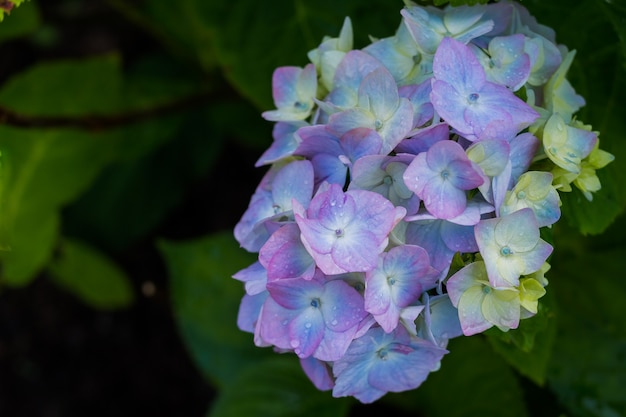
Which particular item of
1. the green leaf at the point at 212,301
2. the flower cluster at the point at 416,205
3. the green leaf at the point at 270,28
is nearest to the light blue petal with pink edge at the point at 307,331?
the flower cluster at the point at 416,205

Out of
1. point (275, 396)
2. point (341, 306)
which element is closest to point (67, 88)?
point (275, 396)

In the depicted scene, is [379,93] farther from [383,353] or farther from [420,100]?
[383,353]

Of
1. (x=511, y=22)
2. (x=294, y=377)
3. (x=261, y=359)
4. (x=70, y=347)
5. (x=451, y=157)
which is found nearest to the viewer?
(x=451, y=157)

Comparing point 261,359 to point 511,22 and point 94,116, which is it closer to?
point 94,116

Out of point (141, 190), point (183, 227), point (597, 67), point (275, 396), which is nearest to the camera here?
point (597, 67)

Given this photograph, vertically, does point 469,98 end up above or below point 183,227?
above

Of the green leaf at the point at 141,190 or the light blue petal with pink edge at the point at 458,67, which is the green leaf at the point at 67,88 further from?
the light blue petal with pink edge at the point at 458,67

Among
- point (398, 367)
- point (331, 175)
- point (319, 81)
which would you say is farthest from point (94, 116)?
point (398, 367)
